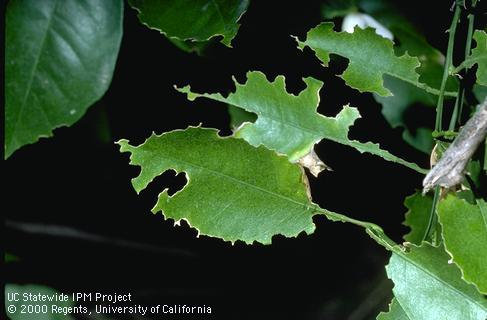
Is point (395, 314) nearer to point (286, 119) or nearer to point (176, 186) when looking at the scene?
point (286, 119)

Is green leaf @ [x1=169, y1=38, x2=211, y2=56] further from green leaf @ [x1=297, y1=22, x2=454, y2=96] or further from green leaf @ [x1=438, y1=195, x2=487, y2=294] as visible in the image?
green leaf @ [x1=438, y1=195, x2=487, y2=294]

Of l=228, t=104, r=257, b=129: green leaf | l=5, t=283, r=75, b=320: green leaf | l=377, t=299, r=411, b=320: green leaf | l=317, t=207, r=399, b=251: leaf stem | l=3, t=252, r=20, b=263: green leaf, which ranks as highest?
l=228, t=104, r=257, b=129: green leaf

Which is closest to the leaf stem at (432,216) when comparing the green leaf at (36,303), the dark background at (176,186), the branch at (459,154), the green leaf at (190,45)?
the branch at (459,154)

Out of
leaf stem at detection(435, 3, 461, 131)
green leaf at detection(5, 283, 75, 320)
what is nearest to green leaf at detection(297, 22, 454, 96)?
leaf stem at detection(435, 3, 461, 131)

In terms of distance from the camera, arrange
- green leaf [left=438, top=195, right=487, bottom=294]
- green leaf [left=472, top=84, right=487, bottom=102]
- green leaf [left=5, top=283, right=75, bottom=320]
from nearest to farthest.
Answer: green leaf [left=438, top=195, right=487, bottom=294] < green leaf [left=472, top=84, right=487, bottom=102] < green leaf [left=5, top=283, right=75, bottom=320]

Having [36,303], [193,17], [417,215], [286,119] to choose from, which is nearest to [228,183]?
[286,119]
